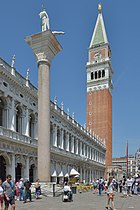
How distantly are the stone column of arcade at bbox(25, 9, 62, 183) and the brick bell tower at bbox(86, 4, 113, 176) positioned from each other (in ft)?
213

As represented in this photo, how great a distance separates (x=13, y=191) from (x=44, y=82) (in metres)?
11.0

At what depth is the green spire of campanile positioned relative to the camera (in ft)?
322

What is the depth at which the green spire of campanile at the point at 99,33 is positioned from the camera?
9825 centimetres

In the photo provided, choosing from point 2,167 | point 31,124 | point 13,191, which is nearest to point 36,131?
point 31,124

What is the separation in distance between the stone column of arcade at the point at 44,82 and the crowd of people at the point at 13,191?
1272 mm

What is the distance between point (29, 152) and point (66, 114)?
17.6 m

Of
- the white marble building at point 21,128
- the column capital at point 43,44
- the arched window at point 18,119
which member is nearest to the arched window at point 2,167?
the white marble building at point 21,128

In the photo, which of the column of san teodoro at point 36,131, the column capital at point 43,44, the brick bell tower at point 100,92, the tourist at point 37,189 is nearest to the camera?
the tourist at point 37,189

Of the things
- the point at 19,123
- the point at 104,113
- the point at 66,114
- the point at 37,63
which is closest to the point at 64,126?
the point at 66,114

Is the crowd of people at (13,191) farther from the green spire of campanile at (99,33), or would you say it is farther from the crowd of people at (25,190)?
the green spire of campanile at (99,33)

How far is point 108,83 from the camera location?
89.3m

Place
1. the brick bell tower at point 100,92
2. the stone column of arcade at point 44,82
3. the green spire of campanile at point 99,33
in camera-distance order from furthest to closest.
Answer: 1. the green spire of campanile at point 99,33
2. the brick bell tower at point 100,92
3. the stone column of arcade at point 44,82

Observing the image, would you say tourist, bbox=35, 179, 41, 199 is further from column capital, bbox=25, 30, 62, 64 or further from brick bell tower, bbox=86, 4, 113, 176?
brick bell tower, bbox=86, 4, 113, 176

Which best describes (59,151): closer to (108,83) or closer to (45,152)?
(45,152)
